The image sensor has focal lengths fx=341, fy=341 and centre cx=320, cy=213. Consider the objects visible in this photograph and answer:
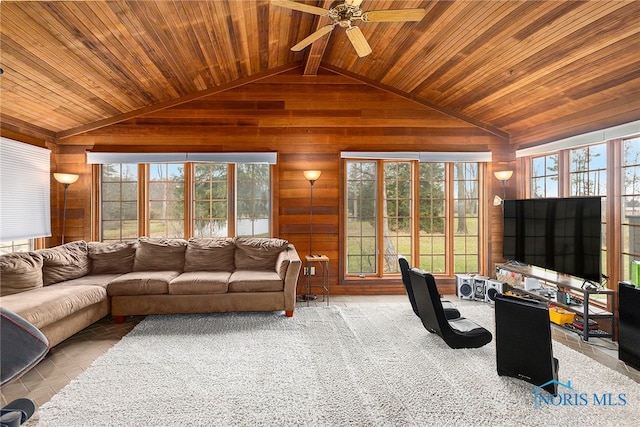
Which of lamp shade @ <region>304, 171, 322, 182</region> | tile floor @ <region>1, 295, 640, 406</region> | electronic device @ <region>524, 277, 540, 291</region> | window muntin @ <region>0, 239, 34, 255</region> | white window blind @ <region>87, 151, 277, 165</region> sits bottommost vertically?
tile floor @ <region>1, 295, 640, 406</region>

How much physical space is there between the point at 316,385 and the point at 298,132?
3.76 m

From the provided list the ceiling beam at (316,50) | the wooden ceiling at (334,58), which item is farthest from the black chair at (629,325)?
the ceiling beam at (316,50)

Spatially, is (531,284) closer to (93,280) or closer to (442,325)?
(442,325)

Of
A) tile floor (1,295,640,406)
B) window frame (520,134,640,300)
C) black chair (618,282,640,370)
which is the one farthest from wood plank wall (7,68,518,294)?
black chair (618,282,640,370)

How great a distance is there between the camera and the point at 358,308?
4.68 meters

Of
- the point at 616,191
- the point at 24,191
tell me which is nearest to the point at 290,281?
the point at 24,191

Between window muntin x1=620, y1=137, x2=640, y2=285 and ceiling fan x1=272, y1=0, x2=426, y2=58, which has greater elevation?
ceiling fan x1=272, y1=0, x2=426, y2=58

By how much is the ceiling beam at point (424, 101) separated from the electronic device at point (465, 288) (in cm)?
235

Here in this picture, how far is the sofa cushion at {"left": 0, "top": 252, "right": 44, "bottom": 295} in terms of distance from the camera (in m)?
3.45

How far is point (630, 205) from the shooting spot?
372cm

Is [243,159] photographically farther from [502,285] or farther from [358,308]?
[502,285]

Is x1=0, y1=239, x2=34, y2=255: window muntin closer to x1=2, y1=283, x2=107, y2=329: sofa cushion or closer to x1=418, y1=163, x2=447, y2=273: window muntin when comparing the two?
x1=2, y1=283, x2=107, y2=329: sofa cushion

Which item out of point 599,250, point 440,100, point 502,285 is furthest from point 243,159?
point 599,250

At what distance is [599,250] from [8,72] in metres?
6.23
